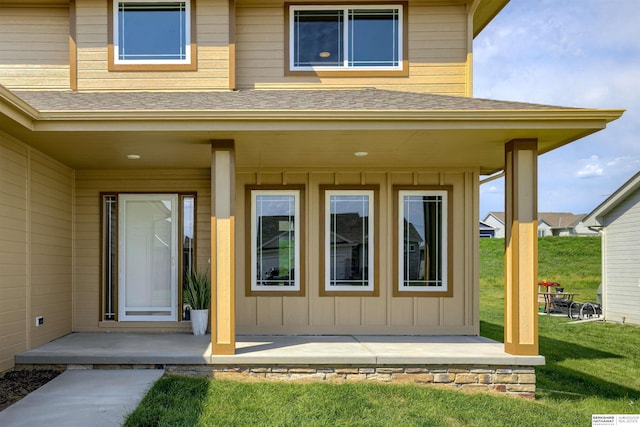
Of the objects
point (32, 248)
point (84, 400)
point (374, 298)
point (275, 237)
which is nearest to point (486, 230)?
point (374, 298)

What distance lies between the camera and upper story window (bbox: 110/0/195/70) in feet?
22.2

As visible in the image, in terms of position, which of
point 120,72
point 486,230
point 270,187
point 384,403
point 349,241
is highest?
point 120,72

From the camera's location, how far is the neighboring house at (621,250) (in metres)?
11.5

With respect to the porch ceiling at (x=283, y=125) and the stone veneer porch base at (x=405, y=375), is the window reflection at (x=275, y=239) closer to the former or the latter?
the porch ceiling at (x=283, y=125)

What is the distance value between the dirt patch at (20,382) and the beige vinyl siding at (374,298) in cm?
244

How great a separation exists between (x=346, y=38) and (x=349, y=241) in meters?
2.94

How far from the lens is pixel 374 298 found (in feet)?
22.2

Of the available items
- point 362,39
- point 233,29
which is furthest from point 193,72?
point 362,39

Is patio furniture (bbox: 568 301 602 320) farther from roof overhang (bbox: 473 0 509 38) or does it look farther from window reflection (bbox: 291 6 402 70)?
window reflection (bbox: 291 6 402 70)

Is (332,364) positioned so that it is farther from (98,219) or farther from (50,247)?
(98,219)

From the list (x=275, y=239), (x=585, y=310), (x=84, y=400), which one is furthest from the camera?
(x=585, y=310)

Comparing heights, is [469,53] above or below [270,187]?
above

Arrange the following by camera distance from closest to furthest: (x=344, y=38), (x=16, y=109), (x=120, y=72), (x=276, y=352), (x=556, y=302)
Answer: (x=16, y=109) → (x=276, y=352) → (x=120, y=72) → (x=344, y=38) → (x=556, y=302)

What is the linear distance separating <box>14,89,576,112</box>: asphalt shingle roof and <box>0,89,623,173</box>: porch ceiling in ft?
0.04
